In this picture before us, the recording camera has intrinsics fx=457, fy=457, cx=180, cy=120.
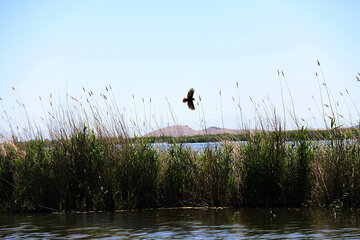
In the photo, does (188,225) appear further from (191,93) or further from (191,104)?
(191,93)

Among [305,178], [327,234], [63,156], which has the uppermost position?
[63,156]

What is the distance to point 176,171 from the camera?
11898 millimetres

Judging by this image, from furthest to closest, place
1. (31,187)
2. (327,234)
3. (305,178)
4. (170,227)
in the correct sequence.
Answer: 1. (31,187)
2. (305,178)
3. (170,227)
4. (327,234)

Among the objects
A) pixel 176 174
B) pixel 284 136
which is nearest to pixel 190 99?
Answer: pixel 176 174

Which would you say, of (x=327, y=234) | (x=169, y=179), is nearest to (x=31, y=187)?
(x=169, y=179)

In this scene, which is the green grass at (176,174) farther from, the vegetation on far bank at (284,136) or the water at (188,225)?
the water at (188,225)

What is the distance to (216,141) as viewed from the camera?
40.5 ft

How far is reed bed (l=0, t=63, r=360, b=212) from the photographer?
11.3 meters

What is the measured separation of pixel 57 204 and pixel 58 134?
1874 millimetres

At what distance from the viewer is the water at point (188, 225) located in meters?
8.52

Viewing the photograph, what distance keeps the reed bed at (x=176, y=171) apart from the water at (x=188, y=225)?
1.58 feet

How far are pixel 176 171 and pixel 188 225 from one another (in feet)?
8.03

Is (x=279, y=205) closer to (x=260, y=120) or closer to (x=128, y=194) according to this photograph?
(x=260, y=120)

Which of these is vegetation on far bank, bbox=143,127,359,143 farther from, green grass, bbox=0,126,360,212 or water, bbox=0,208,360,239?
water, bbox=0,208,360,239
